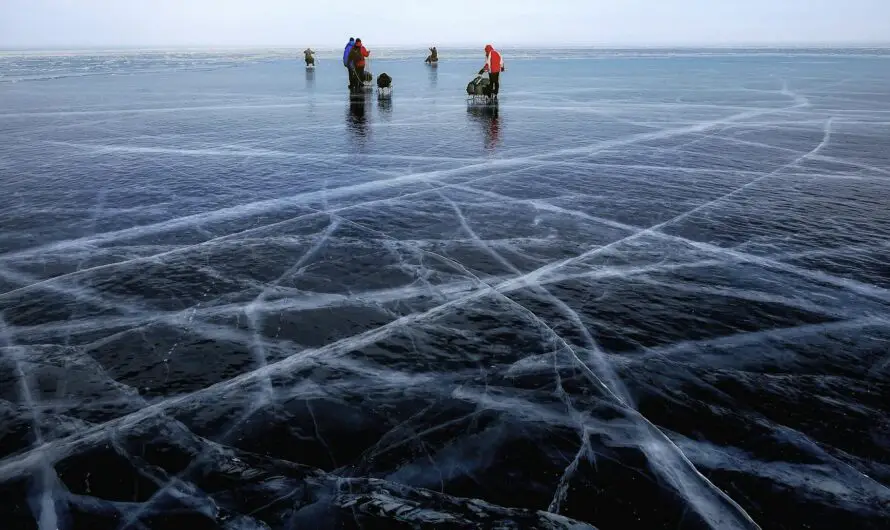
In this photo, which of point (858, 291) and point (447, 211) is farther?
point (447, 211)

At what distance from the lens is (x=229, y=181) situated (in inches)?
466

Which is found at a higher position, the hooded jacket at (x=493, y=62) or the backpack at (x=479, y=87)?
the hooded jacket at (x=493, y=62)

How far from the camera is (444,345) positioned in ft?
18.7

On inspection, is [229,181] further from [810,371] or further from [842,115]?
[842,115]

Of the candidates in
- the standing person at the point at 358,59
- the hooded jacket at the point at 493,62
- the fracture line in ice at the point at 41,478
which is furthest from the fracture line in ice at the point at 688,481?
the standing person at the point at 358,59

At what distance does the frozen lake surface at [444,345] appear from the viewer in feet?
12.8

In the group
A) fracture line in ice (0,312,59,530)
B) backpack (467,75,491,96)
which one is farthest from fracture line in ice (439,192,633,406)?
backpack (467,75,491,96)

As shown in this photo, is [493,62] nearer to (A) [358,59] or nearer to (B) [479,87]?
(B) [479,87]

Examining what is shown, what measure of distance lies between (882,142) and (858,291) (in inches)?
466

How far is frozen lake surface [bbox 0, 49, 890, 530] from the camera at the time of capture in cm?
391

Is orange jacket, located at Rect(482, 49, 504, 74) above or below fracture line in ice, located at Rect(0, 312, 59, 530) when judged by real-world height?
above

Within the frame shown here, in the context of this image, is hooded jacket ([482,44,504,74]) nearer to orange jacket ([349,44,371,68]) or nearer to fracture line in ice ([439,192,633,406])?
orange jacket ([349,44,371,68])

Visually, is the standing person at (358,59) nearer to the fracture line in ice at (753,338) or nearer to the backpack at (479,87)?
the backpack at (479,87)

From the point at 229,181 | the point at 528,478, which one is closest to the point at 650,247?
the point at 528,478
